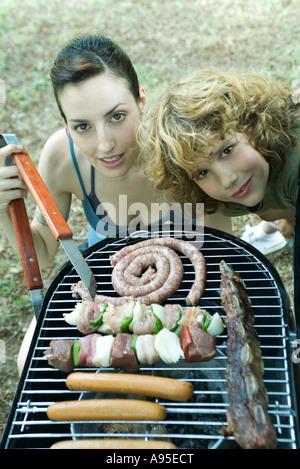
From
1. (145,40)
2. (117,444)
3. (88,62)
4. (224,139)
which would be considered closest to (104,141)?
(88,62)

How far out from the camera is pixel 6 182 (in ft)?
8.86

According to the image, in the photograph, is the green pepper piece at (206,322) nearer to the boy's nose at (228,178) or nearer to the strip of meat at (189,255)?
the strip of meat at (189,255)

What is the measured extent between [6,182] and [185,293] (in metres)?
1.34

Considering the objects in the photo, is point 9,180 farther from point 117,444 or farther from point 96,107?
point 117,444

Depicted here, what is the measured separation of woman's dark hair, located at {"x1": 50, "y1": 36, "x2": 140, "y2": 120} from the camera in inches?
102

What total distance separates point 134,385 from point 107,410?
158mm

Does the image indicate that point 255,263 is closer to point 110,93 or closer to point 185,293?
point 185,293

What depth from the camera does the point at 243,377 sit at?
1825 millimetres

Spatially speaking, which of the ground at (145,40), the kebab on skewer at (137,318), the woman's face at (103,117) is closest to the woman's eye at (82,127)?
the woman's face at (103,117)

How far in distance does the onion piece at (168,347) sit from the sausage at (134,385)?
151 millimetres

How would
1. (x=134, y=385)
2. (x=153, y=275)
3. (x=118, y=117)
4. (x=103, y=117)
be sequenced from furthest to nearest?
(x=118, y=117)
(x=103, y=117)
(x=153, y=275)
(x=134, y=385)

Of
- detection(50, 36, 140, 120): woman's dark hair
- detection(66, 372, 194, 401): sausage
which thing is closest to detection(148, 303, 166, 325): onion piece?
detection(66, 372, 194, 401): sausage

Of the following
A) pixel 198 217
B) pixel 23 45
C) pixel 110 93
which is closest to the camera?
pixel 110 93
